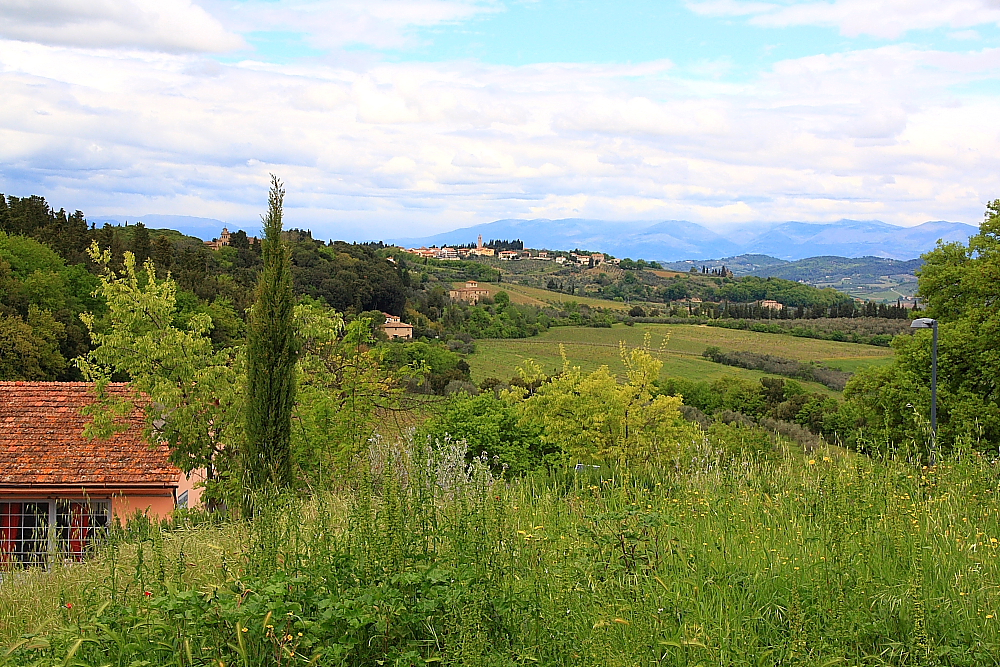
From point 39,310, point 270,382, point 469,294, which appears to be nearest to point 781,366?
point 469,294

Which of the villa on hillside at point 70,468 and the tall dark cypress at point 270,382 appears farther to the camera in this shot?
the villa on hillside at point 70,468

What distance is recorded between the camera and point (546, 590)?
333 cm

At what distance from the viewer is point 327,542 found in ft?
12.6

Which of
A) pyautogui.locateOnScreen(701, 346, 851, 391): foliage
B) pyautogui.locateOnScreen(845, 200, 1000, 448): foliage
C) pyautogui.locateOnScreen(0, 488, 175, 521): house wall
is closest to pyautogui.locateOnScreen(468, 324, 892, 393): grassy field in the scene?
pyautogui.locateOnScreen(701, 346, 851, 391): foliage

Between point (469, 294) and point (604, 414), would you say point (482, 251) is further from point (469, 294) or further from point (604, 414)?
point (604, 414)

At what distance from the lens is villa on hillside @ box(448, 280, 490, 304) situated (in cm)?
7912

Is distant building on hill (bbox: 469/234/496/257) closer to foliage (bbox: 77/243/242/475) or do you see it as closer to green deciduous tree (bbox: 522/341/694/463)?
green deciduous tree (bbox: 522/341/694/463)

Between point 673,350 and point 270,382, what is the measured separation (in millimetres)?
47161

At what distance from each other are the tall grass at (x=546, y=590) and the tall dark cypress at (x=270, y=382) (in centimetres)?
535

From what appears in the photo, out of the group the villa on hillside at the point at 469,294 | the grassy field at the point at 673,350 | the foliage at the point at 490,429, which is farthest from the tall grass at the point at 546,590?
the villa on hillside at the point at 469,294

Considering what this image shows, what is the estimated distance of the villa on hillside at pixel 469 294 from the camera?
79125mm

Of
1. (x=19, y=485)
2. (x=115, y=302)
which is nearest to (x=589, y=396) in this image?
(x=115, y=302)

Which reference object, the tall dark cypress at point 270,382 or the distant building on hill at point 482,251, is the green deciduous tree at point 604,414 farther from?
the distant building on hill at point 482,251

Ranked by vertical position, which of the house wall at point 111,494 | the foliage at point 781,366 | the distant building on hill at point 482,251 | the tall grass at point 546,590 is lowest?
the house wall at point 111,494
